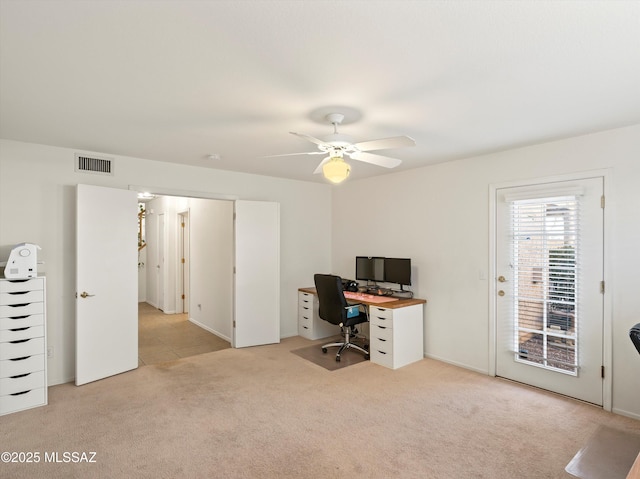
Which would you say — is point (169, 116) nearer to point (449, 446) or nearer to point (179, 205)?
point (449, 446)

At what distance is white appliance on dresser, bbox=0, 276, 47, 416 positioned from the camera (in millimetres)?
3062

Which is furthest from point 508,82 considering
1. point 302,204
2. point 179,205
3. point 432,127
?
point 179,205

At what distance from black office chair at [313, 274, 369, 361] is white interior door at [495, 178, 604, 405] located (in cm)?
162

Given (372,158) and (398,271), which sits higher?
(372,158)

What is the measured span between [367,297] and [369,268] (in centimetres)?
59

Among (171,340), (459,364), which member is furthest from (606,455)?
(171,340)

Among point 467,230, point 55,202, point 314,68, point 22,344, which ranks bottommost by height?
point 22,344

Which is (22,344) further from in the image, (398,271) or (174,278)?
(174,278)

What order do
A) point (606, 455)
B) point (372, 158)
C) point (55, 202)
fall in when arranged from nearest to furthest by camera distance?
1. point (606, 455)
2. point (372, 158)
3. point (55, 202)

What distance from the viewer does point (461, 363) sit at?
13.9ft

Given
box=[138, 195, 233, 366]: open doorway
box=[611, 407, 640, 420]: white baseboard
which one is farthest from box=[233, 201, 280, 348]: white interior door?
box=[611, 407, 640, 420]: white baseboard

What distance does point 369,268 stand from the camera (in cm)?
513

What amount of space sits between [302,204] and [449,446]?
12.9ft

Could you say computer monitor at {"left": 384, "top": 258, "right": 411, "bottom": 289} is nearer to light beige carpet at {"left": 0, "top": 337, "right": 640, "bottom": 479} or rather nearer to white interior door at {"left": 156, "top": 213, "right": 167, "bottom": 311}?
light beige carpet at {"left": 0, "top": 337, "right": 640, "bottom": 479}
